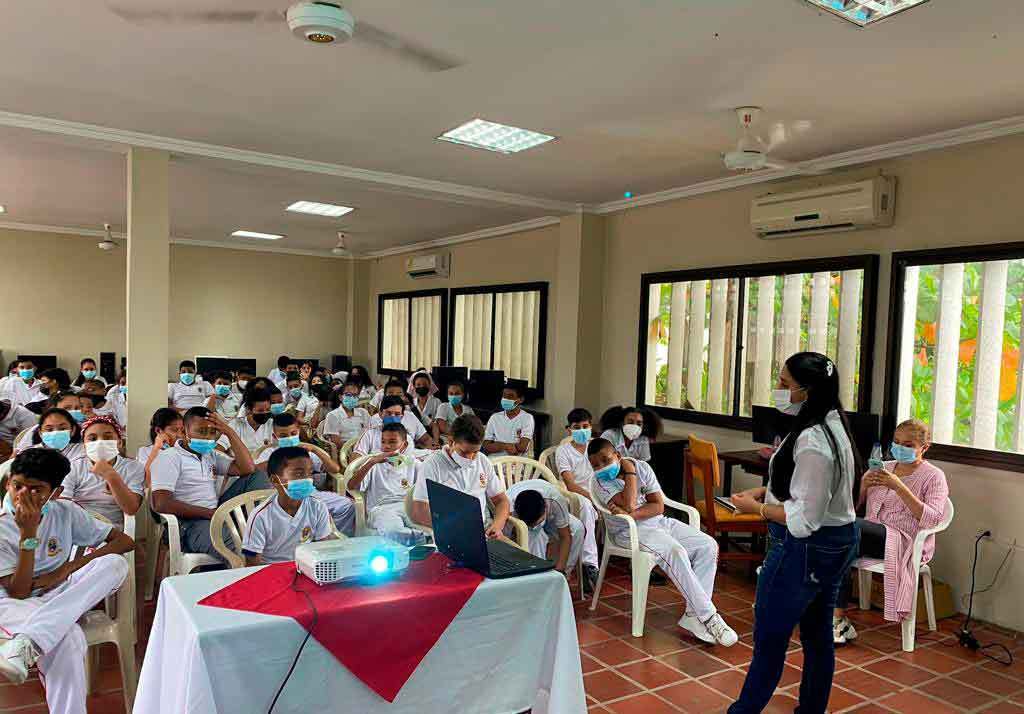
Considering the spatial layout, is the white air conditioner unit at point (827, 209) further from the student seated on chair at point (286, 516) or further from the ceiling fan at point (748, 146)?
the student seated on chair at point (286, 516)

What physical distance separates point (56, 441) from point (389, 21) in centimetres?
267

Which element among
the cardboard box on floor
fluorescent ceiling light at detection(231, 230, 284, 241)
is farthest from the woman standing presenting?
fluorescent ceiling light at detection(231, 230, 284, 241)

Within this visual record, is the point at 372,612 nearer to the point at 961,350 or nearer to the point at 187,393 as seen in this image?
the point at 961,350

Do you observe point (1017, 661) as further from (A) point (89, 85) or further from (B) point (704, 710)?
(A) point (89, 85)

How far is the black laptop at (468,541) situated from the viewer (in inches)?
90.9

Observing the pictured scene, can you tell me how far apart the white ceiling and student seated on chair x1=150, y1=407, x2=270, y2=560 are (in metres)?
1.85

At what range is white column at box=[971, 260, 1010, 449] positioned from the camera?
167 inches

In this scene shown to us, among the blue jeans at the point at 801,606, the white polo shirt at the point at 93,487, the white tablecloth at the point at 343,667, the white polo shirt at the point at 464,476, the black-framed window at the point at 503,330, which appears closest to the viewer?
the white tablecloth at the point at 343,667

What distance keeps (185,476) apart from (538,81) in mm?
2730

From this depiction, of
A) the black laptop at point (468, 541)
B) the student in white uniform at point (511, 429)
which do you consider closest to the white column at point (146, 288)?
the student in white uniform at point (511, 429)

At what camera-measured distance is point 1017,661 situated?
3711 mm

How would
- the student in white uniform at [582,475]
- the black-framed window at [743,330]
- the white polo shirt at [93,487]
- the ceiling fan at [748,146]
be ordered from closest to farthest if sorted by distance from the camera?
the white polo shirt at [93,487] < the ceiling fan at [748,146] < the student in white uniform at [582,475] < the black-framed window at [743,330]

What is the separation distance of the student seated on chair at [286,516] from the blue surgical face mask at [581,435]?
6.45ft

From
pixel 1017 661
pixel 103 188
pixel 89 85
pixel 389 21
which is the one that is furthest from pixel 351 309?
pixel 1017 661
